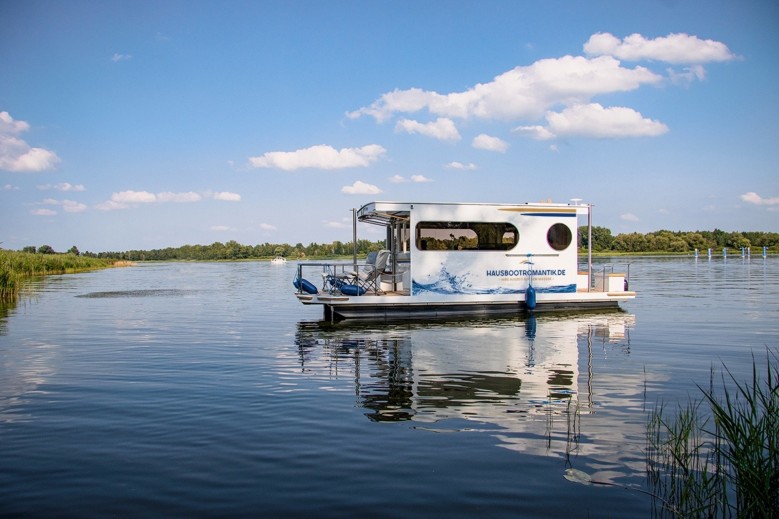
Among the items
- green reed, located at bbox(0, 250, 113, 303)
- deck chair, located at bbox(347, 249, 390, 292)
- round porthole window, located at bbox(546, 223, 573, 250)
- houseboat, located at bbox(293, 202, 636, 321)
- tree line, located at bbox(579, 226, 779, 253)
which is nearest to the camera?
houseboat, located at bbox(293, 202, 636, 321)

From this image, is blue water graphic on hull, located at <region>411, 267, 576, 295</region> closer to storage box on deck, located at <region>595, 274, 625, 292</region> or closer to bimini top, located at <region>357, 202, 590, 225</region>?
bimini top, located at <region>357, 202, 590, 225</region>

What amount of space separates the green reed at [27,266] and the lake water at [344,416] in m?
13.1

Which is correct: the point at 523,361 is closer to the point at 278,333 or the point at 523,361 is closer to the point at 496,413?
the point at 496,413

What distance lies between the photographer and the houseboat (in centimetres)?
1719

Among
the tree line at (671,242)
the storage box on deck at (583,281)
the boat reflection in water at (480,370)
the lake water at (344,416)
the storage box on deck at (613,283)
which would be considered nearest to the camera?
the lake water at (344,416)

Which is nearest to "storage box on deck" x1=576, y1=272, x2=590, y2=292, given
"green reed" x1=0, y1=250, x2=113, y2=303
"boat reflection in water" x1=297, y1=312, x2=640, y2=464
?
"boat reflection in water" x1=297, y1=312, x2=640, y2=464

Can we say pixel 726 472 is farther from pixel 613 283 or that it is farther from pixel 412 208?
pixel 613 283

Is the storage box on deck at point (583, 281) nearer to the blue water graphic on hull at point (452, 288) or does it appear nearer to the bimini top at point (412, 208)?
the bimini top at point (412, 208)

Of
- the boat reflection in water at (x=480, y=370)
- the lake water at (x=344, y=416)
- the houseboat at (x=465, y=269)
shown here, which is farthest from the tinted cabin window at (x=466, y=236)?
the lake water at (x=344, y=416)

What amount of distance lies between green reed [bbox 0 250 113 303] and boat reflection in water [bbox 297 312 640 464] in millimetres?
17657

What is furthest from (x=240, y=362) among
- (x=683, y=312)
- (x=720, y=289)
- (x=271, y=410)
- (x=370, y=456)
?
(x=720, y=289)

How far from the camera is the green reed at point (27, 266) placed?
26.5 meters

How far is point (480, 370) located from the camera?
10.0 meters

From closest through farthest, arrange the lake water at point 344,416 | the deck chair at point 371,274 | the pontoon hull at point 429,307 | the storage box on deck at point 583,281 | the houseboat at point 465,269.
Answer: the lake water at point 344,416 → the pontoon hull at point 429,307 → the houseboat at point 465,269 → the deck chair at point 371,274 → the storage box on deck at point 583,281
